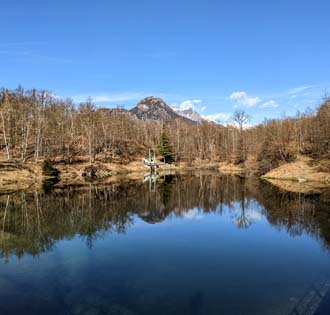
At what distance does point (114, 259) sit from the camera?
1822cm

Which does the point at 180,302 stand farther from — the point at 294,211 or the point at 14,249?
the point at 294,211

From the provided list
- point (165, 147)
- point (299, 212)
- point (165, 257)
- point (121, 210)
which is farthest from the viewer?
point (165, 147)

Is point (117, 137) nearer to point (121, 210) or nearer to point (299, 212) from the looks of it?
point (121, 210)

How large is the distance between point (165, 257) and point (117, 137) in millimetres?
84387

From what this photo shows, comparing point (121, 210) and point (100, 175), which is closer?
point (121, 210)

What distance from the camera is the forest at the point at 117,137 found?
211ft

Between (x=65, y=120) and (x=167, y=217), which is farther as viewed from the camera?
(x=65, y=120)

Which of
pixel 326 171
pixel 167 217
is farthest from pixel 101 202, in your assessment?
pixel 326 171

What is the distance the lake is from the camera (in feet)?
41.0

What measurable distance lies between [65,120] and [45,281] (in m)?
84.7

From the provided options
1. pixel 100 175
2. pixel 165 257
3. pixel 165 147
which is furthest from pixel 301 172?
pixel 165 147

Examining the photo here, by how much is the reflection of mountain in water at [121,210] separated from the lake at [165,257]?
9cm

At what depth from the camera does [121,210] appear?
32.6 meters

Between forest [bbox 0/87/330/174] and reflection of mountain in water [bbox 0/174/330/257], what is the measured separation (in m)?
20.5
